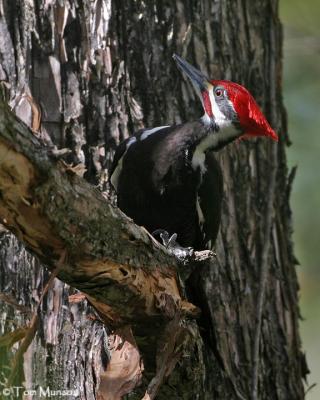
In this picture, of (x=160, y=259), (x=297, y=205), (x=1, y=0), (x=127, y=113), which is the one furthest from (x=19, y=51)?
(x=297, y=205)

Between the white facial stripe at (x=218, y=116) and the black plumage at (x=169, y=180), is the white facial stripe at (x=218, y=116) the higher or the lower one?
the higher one

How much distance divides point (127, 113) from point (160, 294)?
1.04 meters

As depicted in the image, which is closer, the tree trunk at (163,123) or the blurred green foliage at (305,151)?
the tree trunk at (163,123)

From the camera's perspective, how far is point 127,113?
3500mm

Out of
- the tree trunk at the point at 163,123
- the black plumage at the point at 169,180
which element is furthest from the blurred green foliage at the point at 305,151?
the black plumage at the point at 169,180

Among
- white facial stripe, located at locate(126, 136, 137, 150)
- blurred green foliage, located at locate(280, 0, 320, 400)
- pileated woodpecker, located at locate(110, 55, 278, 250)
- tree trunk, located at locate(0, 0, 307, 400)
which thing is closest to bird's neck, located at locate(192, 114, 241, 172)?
pileated woodpecker, located at locate(110, 55, 278, 250)

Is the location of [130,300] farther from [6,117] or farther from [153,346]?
[6,117]

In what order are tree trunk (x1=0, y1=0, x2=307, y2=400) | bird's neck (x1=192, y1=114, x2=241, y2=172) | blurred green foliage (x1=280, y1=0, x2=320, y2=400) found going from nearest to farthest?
tree trunk (x1=0, y1=0, x2=307, y2=400) → bird's neck (x1=192, y1=114, x2=241, y2=172) → blurred green foliage (x1=280, y1=0, x2=320, y2=400)

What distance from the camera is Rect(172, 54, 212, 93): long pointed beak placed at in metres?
3.46

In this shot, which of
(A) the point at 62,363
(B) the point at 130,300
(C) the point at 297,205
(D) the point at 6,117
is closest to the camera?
(D) the point at 6,117

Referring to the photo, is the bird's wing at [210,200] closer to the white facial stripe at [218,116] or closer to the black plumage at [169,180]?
the black plumage at [169,180]

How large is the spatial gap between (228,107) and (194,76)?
237 mm

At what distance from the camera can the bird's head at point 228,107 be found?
11.5ft

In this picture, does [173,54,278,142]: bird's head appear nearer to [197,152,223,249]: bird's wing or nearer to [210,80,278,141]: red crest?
[210,80,278,141]: red crest
